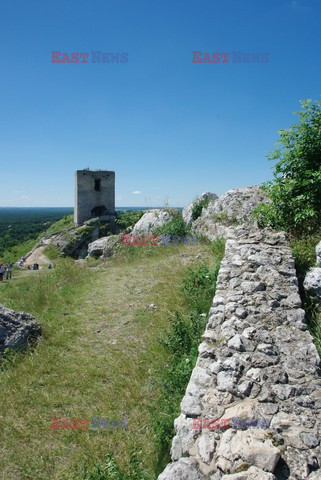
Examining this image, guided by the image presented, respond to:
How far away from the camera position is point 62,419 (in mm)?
3916

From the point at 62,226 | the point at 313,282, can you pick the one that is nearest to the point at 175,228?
the point at 313,282

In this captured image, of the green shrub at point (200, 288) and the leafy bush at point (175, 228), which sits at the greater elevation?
the leafy bush at point (175, 228)

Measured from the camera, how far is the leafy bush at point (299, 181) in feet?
18.1

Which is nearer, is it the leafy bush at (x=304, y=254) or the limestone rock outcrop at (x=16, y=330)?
the leafy bush at (x=304, y=254)

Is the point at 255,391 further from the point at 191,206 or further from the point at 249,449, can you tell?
the point at 191,206

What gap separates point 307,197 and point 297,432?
4174 millimetres

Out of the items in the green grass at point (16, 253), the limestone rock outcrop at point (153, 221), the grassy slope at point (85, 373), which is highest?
the limestone rock outcrop at point (153, 221)

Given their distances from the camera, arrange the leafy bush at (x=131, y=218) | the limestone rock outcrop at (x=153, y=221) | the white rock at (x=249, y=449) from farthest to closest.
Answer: the leafy bush at (x=131, y=218) → the limestone rock outcrop at (x=153, y=221) → the white rock at (x=249, y=449)

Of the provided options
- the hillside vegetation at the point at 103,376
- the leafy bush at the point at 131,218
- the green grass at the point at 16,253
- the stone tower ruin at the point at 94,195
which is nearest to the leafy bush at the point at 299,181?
the hillside vegetation at the point at 103,376

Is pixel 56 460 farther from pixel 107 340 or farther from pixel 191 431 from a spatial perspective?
pixel 107 340

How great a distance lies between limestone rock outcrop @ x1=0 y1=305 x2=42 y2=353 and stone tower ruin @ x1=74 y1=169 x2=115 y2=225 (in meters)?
28.8

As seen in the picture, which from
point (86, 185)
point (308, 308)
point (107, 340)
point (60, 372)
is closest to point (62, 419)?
point (60, 372)

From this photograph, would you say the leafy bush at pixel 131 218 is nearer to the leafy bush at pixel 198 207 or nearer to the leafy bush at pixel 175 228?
the leafy bush at pixel 175 228

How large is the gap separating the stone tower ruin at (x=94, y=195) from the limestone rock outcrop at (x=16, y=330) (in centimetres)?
2885
